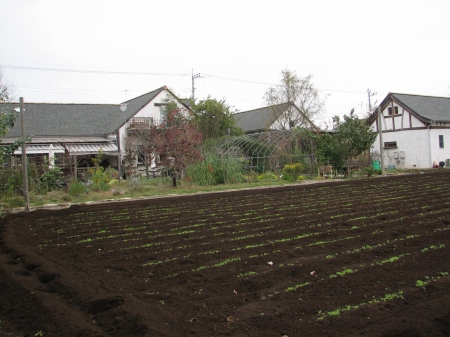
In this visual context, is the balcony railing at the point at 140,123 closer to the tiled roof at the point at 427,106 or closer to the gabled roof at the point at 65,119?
the gabled roof at the point at 65,119

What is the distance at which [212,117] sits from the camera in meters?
27.4

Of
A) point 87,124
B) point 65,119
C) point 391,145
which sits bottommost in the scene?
point 391,145

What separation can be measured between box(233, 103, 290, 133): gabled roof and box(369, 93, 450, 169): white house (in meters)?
8.32

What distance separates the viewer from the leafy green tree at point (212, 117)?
88.3 feet

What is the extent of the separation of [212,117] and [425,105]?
1622 centimetres

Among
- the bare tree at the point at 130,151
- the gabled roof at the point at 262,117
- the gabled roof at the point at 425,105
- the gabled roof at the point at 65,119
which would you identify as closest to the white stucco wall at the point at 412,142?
the gabled roof at the point at 425,105

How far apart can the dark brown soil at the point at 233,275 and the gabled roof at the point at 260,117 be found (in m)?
21.5

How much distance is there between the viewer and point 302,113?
96.0 ft

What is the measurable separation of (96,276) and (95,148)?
20.1 m

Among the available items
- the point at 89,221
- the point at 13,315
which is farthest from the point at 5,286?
the point at 89,221

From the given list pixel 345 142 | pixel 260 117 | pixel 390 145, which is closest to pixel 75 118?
pixel 260 117

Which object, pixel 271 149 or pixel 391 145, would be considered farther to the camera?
pixel 391 145

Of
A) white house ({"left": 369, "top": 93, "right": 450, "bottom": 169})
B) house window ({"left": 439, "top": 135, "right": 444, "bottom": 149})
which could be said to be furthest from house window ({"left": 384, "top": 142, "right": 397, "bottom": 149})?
house window ({"left": 439, "top": 135, "right": 444, "bottom": 149})

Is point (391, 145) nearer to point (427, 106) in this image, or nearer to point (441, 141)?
point (441, 141)
